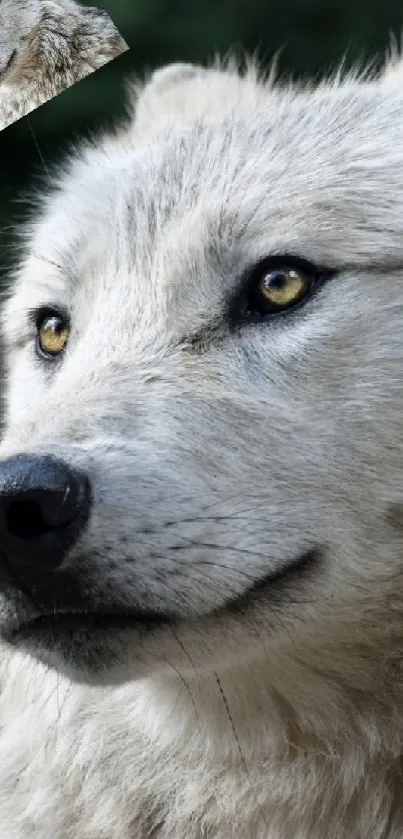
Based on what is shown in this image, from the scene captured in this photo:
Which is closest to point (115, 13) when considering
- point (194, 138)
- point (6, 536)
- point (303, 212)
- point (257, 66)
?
point (257, 66)

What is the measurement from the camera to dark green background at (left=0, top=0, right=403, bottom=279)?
7.75 ft

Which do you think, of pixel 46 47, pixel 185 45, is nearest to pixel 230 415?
pixel 185 45

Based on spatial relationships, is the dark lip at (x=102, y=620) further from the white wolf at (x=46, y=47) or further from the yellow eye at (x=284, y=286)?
the white wolf at (x=46, y=47)

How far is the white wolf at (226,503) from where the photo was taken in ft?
5.12

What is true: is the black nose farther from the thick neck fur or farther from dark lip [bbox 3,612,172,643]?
the thick neck fur

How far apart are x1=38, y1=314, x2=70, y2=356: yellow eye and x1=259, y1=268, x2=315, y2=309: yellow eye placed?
51 centimetres

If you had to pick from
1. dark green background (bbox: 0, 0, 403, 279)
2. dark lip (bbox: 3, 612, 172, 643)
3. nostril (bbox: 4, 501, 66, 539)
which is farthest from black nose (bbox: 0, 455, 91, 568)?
dark green background (bbox: 0, 0, 403, 279)

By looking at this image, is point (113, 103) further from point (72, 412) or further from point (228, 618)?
point (228, 618)

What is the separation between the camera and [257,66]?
252 centimetres

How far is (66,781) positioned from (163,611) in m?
0.65

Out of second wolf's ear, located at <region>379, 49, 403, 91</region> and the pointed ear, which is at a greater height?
the pointed ear

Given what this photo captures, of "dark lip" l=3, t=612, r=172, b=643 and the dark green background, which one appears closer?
"dark lip" l=3, t=612, r=172, b=643

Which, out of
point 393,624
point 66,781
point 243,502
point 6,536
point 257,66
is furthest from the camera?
point 257,66

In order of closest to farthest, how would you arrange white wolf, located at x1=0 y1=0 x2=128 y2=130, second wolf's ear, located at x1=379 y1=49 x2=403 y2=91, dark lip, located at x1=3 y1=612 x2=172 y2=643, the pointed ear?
1. dark lip, located at x1=3 y1=612 x2=172 y2=643
2. second wolf's ear, located at x1=379 y1=49 x2=403 y2=91
3. the pointed ear
4. white wolf, located at x1=0 y1=0 x2=128 y2=130
